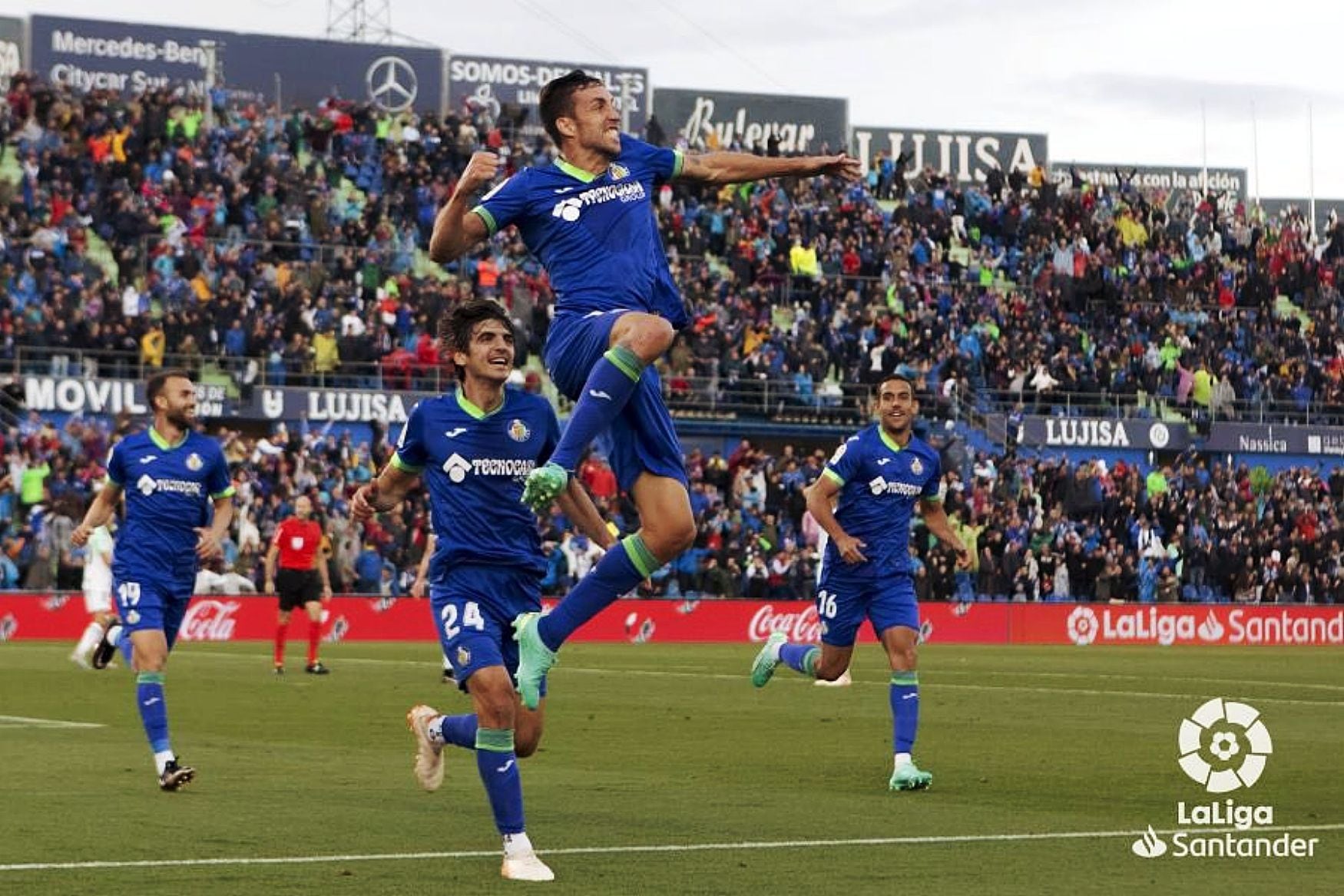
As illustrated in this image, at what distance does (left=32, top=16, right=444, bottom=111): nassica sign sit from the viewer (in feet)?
176

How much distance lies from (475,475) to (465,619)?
630 millimetres

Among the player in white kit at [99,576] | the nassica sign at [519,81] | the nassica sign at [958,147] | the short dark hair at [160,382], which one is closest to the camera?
the short dark hair at [160,382]

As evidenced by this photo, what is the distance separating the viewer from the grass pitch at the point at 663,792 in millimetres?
9891

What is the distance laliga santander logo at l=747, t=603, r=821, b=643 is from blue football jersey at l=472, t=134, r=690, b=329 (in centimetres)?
2957

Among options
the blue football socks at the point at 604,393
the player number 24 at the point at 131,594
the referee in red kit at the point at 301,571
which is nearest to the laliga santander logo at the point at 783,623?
the referee in red kit at the point at 301,571

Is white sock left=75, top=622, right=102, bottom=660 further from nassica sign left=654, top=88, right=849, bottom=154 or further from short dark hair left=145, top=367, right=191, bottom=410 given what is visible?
nassica sign left=654, top=88, right=849, bottom=154

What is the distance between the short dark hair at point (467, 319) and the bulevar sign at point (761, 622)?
87.9ft

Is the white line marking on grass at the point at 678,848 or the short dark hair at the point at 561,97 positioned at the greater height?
the short dark hair at the point at 561,97

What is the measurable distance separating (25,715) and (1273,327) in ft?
133

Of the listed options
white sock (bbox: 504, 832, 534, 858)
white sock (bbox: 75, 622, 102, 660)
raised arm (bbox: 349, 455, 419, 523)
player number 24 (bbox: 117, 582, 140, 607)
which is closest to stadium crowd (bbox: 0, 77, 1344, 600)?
white sock (bbox: 75, 622, 102, 660)

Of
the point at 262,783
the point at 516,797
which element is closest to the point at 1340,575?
the point at 262,783

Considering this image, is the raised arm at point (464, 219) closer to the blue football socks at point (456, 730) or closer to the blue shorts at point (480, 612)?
the blue shorts at point (480, 612)

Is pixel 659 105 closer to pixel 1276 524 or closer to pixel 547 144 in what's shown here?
pixel 547 144

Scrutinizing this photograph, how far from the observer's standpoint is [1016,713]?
71.9 ft
